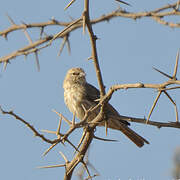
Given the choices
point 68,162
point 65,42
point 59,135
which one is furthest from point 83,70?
point 59,135

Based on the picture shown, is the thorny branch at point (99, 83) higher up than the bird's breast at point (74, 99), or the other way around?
the thorny branch at point (99, 83)

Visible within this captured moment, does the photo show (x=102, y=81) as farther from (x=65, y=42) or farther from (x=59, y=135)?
(x=65, y=42)

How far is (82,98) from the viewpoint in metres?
6.82

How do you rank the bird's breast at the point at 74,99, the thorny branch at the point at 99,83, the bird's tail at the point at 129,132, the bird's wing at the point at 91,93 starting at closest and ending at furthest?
1. the thorny branch at the point at 99,83
2. the bird's tail at the point at 129,132
3. the bird's breast at the point at 74,99
4. the bird's wing at the point at 91,93

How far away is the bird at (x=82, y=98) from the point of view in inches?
240

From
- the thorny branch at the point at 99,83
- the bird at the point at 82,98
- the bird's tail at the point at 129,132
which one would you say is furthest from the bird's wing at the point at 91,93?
the thorny branch at the point at 99,83

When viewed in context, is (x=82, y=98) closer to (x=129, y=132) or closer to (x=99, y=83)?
(x=129, y=132)

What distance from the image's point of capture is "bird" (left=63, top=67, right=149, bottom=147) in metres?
6.09

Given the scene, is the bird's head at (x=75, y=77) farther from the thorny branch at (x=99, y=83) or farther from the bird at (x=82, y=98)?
the thorny branch at (x=99, y=83)

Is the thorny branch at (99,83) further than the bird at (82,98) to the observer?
No

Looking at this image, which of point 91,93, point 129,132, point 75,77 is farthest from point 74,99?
point 129,132

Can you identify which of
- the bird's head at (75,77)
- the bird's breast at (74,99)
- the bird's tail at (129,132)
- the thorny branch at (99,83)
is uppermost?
the thorny branch at (99,83)

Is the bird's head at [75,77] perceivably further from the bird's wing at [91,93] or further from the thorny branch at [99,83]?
the thorny branch at [99,83]

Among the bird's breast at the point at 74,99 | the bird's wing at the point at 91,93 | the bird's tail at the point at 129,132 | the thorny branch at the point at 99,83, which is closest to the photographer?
the thorny branch at the point at 99,83
